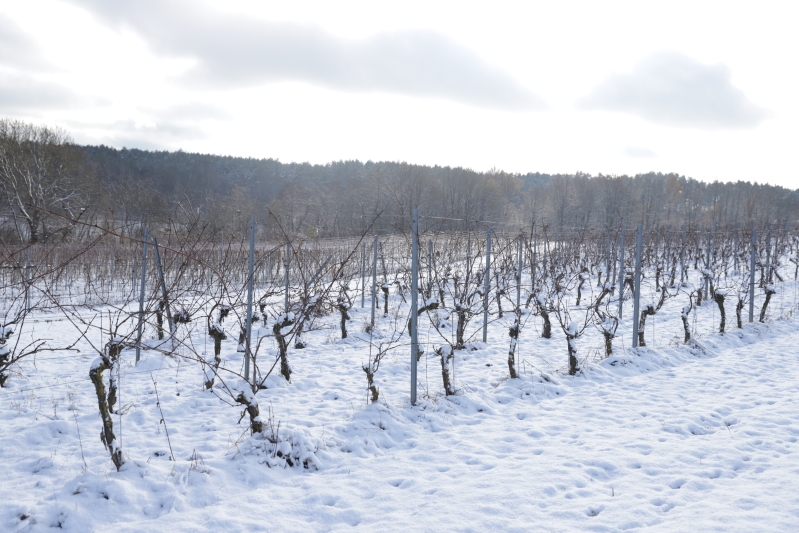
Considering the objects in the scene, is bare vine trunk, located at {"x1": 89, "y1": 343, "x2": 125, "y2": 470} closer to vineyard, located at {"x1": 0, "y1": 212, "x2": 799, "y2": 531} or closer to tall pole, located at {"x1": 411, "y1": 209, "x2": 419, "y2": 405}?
vineyard, located at {"x1": 0, "y1": 212, "x2": 799, "y2": 531}

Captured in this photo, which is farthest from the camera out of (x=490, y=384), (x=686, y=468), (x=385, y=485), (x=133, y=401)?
(x=490, y=384)

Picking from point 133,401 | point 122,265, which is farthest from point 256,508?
point 122,265

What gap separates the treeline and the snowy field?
34.2 ft

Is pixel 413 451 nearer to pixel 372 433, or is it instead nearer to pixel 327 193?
pixel 372 433

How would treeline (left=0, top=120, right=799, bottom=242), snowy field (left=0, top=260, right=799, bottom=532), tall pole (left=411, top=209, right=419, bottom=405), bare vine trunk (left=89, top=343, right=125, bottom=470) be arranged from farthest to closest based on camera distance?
treeline (left=0, top=120, right=799, bottom=242)
tall pole (left=411, top=209, right=419, bottom=405)
bare vine trunk (left=89, top=343, right=125, bottom=470)
snowy field (left=0, top=260, right=799, bottom=532)

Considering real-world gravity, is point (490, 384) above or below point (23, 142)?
below

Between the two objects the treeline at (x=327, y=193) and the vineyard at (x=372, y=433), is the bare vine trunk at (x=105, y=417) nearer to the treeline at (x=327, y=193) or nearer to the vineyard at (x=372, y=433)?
the vineyard at (x=372, y=433)

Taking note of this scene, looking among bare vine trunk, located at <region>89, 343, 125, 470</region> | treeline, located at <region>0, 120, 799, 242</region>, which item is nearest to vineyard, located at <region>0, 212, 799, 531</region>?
bare vine trunk, located at <region>89, 343, 125, 470</region>

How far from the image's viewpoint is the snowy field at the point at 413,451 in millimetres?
2539

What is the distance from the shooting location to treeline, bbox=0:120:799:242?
21.2 m

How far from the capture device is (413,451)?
3.45 metres

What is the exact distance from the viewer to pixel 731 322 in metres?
8.38

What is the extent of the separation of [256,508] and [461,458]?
1.45 meters

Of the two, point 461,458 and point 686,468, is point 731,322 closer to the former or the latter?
point 686,468
